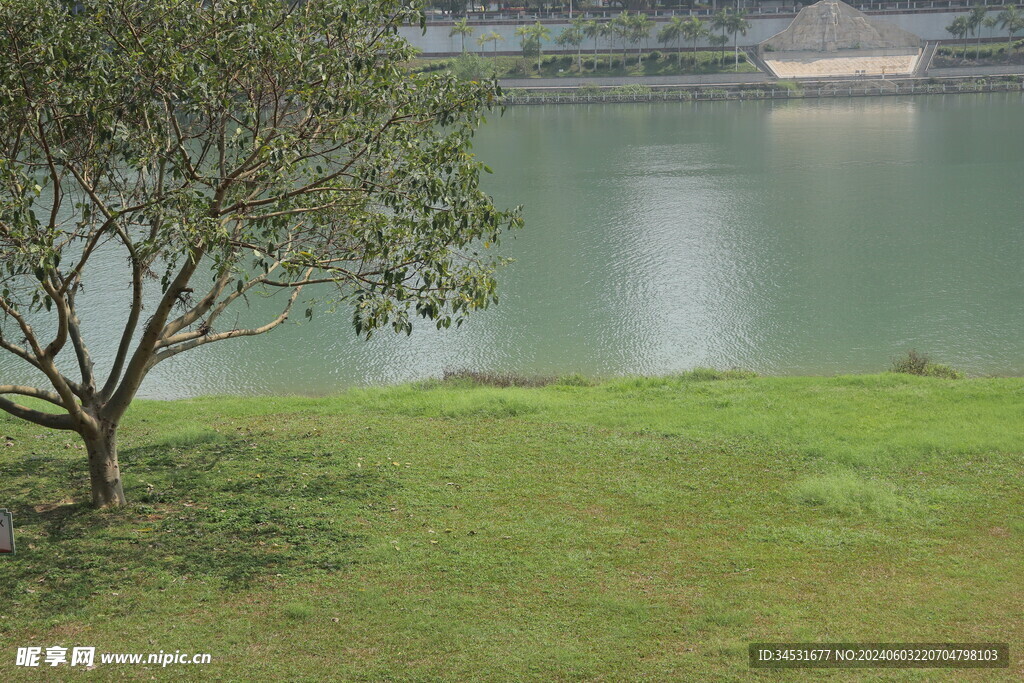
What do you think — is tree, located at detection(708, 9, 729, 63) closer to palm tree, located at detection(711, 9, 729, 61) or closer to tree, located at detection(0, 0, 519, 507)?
palm tree, located at detection(711, 9, 729, 61)

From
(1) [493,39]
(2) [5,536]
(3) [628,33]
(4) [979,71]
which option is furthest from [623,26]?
(2) [5,536]

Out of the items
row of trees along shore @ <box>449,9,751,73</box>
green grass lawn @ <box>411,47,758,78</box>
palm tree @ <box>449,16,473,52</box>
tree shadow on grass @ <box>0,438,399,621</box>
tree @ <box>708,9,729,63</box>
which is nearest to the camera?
tree shadow on grass @ <box>0,438,399,621</box>

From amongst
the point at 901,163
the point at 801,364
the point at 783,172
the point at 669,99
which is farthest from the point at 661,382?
the point at 669,99

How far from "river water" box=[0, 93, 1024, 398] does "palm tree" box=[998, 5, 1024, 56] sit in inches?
1454

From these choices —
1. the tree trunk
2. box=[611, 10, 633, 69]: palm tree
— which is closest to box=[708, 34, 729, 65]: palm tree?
box=[611, 10, 633, 69]: palm tree

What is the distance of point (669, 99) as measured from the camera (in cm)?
5997

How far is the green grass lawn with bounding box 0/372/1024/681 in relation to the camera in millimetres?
5098

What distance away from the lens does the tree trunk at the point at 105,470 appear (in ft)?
22.0

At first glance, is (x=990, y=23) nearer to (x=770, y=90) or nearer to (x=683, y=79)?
(x=770, y=90)

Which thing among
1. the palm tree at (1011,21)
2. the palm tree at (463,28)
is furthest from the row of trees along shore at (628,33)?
the palm tree at (1011,21)

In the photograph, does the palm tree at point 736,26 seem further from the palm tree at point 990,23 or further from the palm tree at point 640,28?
the palm tree at point 990,23

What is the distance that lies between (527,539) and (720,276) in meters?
14.3

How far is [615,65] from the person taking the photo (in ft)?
233

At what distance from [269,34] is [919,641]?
525cm
